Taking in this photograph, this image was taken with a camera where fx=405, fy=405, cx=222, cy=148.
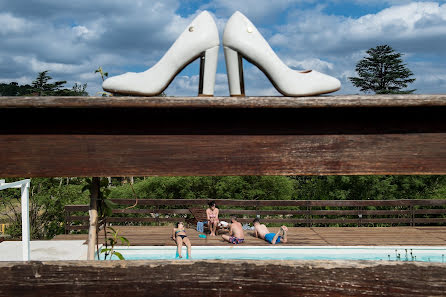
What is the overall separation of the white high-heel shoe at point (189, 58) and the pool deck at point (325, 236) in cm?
752

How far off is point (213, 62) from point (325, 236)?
8764mm

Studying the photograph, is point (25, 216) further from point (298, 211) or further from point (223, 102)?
point (298, 211)

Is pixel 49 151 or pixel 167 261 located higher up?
pixel 49 151

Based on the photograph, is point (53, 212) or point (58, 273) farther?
point (53, 212)

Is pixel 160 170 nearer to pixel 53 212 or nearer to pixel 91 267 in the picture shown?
pixel 91 267

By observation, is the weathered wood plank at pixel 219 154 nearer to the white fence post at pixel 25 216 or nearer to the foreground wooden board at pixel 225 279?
the foreground wooden board at pixel 225 279

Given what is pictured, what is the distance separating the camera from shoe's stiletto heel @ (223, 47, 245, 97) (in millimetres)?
1365

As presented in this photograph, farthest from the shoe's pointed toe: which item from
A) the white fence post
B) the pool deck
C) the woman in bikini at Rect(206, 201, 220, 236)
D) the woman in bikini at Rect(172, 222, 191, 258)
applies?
the woman in bikini at Rect(206, 201, 220, 236)

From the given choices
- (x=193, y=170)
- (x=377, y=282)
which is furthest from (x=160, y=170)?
(x=377, y=282)

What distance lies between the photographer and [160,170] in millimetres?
1119

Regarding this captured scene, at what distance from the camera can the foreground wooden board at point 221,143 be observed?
112 centimetres

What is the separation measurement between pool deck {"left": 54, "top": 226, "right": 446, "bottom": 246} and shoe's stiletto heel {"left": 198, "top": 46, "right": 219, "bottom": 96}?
296 inches

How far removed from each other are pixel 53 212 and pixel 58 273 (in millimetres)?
10495

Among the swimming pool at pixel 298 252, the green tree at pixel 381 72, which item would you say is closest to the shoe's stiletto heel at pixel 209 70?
the swimming pool at pixel 298 252
